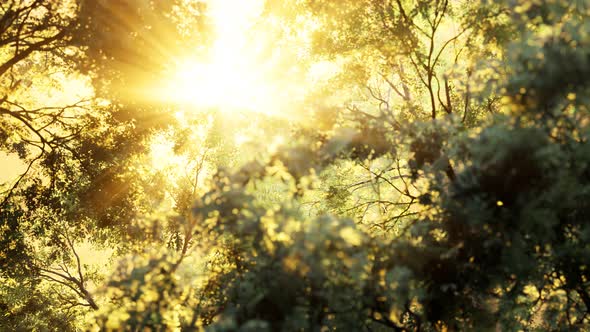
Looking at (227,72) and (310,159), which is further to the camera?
(227,72)

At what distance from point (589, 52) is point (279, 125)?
7553 mm

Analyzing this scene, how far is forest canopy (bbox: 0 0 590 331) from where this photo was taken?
5734mm

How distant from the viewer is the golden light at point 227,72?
36.4 feet

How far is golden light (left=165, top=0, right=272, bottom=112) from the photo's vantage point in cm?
1110

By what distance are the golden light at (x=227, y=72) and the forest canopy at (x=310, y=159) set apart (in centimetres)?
7

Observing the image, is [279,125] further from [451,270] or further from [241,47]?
[451,270]

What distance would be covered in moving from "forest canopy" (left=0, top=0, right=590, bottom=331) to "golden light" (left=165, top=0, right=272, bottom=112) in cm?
7

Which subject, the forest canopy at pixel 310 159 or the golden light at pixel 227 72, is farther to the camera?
the golden light at pixel 227 72

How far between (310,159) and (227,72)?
742 cm

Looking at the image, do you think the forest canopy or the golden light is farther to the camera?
the golden light

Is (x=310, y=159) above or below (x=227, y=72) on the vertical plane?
below

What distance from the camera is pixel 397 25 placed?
11414 millimetres

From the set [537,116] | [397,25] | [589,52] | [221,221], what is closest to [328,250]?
[221,221]

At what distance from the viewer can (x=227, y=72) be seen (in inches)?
521
